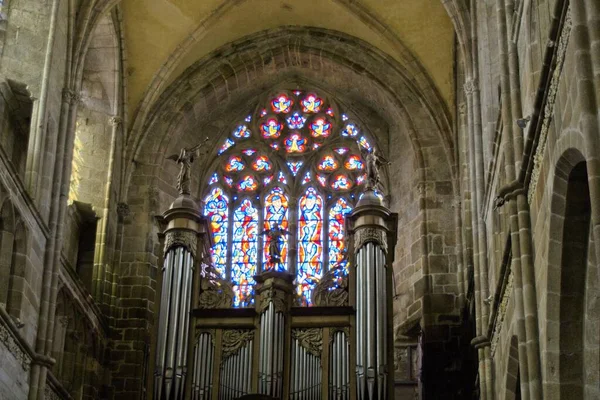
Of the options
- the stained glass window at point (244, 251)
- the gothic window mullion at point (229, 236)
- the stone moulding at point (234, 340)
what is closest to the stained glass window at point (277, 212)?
the stained glass window at point (244, 251)

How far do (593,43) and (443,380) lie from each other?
1260 cm

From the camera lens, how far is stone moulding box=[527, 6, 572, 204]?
11.4 m

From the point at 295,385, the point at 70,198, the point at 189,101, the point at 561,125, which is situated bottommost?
the point at 295,385

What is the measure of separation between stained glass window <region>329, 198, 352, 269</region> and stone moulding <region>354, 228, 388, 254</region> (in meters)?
4.31

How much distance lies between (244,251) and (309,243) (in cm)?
133

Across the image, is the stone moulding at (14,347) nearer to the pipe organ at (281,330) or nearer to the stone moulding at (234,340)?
the pipe organ at (281,330)

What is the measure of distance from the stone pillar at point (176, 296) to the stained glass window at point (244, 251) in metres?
3.77

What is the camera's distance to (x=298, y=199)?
1009 inches

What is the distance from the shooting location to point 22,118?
2028cm

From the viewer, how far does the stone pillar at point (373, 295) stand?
61.8ft

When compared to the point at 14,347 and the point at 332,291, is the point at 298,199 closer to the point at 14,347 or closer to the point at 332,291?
the point at 332,291

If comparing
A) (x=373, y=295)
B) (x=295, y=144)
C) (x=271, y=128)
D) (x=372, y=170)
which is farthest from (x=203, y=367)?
(x=271, y=128)

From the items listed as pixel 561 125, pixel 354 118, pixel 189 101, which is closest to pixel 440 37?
pixel 354 118

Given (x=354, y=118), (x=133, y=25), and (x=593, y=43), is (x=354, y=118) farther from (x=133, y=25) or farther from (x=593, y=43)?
(x=593, y=43)
